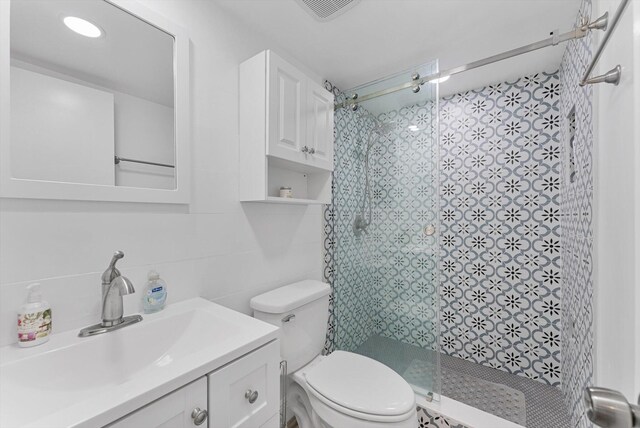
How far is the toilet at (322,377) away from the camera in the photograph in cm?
109

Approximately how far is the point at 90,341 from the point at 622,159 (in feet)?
4.96

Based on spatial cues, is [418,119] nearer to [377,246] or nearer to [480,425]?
[377,246]

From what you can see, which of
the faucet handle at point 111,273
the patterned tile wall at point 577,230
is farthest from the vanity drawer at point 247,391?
the patterned tile wall at point 577,230

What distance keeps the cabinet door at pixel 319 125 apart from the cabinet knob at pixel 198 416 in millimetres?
1154

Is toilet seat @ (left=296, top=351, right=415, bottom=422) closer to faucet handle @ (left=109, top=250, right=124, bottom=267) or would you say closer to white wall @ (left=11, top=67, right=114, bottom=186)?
faucet handle @ (left=109, top=250, right=124, bottom=267)

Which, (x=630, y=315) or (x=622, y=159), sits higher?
(x=622, y=159)

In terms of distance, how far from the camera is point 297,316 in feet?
4.45

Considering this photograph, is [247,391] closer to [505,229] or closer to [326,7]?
[326,7]

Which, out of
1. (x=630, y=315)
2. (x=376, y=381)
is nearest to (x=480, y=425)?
(x=376, y=381)

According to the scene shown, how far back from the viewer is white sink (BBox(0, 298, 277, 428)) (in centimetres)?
55

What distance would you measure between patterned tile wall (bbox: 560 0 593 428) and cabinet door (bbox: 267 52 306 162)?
1276mm

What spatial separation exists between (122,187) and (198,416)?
779mm

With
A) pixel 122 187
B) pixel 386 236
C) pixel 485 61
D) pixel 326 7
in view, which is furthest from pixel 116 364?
pixel 485 61

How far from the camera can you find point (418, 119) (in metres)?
1.68
